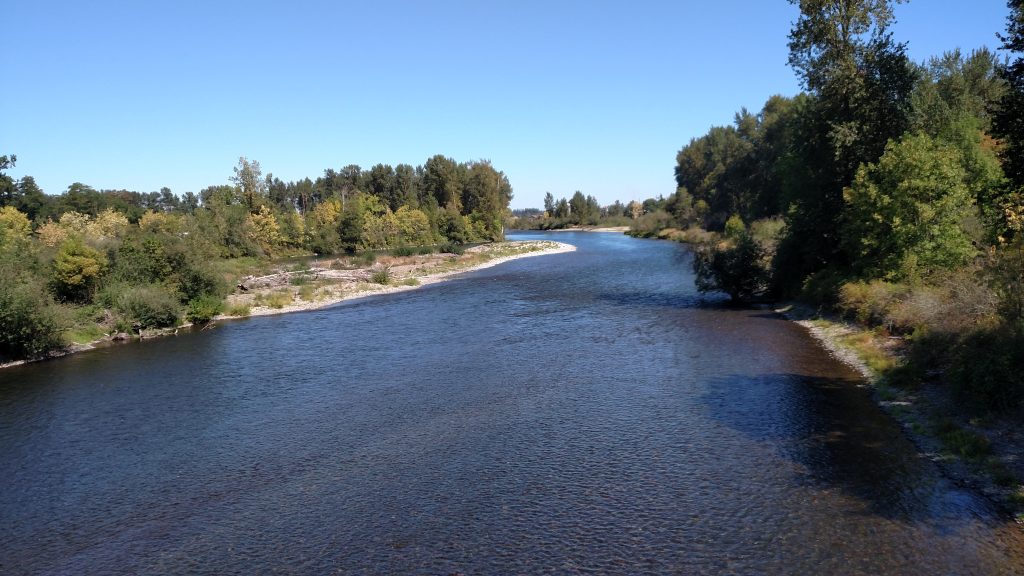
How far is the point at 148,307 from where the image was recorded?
126 feet

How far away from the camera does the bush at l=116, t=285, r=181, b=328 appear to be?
126 ft

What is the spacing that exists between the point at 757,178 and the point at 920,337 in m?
68.4

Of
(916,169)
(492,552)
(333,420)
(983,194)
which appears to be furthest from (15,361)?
(983,194)

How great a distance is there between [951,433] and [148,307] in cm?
4217

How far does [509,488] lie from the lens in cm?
1513

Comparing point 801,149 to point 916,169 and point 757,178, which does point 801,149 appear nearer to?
point 916,169

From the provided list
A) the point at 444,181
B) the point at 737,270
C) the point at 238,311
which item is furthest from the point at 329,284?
the point at 444,181

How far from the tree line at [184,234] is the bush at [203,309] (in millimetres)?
74

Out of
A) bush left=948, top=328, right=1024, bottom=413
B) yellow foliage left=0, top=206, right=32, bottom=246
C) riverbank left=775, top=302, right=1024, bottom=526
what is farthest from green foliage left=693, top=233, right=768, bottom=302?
yellow foliage left=0, top=206, right=32, bottom=246

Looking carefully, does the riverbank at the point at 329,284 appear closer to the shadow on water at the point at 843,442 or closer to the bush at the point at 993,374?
the shadow on water at the point at 843,442

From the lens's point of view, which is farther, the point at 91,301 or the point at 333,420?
the point at 91,301

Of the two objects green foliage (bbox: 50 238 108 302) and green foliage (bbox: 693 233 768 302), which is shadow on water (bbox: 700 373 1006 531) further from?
green foliage (bbox: 50 238 108 302)

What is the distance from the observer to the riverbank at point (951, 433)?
43.7 feet

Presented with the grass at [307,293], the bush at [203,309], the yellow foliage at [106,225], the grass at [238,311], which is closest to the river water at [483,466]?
the bush at [203,309]
